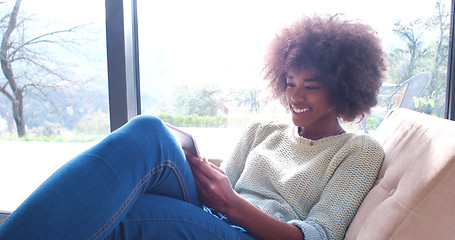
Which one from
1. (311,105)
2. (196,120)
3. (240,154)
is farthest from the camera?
(196,120)

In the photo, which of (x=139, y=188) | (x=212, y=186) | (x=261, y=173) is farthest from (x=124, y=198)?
(x=261, y=173)

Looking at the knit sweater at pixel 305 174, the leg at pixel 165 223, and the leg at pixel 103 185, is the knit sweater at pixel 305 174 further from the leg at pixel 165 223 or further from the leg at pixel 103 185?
the leg at pixel 103 185

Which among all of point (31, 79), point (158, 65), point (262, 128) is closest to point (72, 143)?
point (31, 79)

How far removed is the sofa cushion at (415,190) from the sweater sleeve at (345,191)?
2 cm

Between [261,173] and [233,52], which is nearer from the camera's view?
[261,173]

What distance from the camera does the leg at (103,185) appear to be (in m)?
0.71

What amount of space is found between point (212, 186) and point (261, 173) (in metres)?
0.31

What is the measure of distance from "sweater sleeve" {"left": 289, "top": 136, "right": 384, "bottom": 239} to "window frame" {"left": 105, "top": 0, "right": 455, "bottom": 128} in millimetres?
963

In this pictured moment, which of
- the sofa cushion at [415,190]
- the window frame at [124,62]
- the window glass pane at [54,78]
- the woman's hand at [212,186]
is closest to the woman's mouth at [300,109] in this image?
the sofa cushion at [415,190]

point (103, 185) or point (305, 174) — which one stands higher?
point (103, 185)

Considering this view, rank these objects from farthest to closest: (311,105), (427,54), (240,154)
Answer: (427,54) < (240,154) < (311,105)

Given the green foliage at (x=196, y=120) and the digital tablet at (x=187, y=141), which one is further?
the green foliage at (x=196, y=120)

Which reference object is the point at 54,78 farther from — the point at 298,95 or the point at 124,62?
the point at 298,95

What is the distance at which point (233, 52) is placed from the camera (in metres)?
2.00
